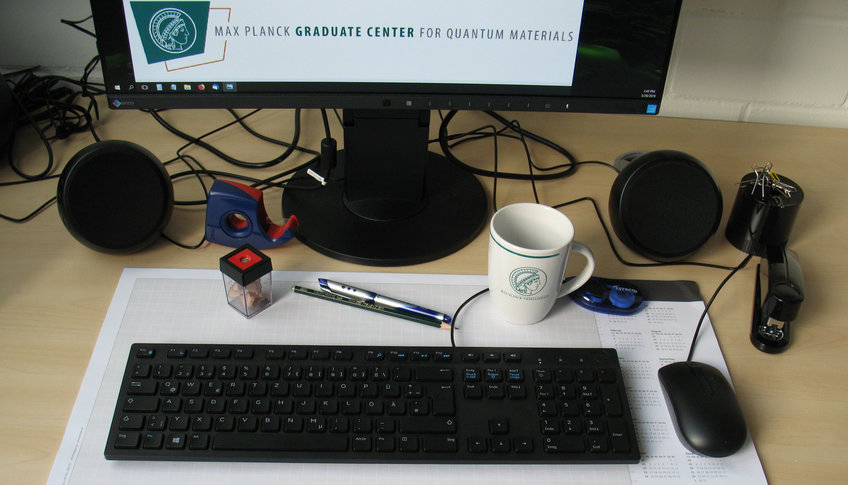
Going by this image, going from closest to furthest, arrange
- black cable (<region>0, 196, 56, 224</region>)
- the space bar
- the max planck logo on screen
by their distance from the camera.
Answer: the space bar → the max planck logo on screen → black cable (<region>0, 196, 56, 224</region>)

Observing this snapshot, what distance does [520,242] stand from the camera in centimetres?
71

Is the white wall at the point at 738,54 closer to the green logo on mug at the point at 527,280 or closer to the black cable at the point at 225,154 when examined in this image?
the black cable at the point at 225,154

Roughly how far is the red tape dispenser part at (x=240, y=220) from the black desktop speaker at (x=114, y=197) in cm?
6

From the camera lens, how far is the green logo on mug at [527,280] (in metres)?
0.65

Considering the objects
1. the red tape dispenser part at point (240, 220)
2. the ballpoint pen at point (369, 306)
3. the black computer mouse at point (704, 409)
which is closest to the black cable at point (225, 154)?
the red tape dispenser part at point (240, 220)

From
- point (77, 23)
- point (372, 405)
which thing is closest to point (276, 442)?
point (372, 405)

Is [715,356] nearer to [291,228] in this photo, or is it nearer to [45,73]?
[291,228]

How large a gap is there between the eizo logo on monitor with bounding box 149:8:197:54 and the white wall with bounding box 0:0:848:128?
39 centimetres

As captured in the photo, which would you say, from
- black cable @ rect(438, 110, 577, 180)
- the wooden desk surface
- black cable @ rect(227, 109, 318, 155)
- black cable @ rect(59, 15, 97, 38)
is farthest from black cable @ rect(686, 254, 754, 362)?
black cable @ rect(59, 15, 97, 38)

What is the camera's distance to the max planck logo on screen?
2.20ft

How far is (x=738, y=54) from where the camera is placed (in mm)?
1010

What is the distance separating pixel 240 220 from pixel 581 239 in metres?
0.41

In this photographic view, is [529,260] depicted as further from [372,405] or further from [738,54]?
[738,54]

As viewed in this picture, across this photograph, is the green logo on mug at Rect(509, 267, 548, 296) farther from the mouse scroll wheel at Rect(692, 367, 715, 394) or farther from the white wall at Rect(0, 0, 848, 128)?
the white wall at Rect(0, 0, 848, 128)
